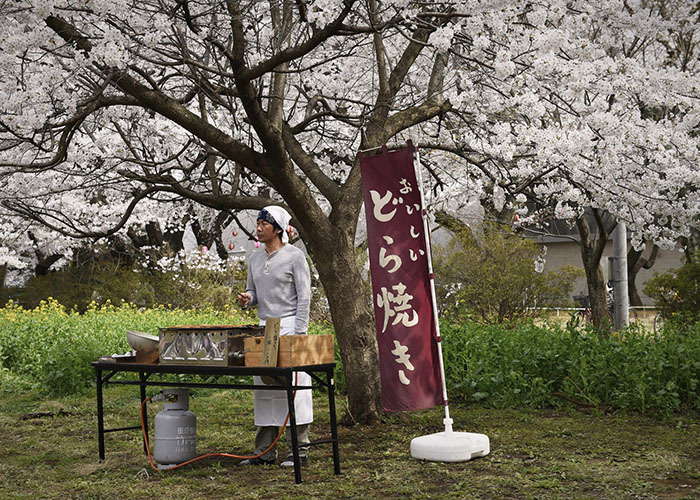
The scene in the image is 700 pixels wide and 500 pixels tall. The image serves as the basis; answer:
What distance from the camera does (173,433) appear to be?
19.6ft

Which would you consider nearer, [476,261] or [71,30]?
[71,30]

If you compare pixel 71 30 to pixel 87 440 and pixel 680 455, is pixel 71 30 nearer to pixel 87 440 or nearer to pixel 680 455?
pixel 87 440

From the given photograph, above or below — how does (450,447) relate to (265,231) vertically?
below

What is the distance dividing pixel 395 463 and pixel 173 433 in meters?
1.65

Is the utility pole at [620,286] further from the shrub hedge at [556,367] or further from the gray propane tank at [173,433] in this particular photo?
the gray propane tank at [173,433]

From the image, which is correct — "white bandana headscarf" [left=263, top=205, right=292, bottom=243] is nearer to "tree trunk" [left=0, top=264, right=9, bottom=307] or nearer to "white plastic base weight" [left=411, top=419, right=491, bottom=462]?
"white plastic base weight" [left=411, top=419, right=491, bottom=462]

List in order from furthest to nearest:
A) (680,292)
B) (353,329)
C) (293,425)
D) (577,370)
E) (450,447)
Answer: (680,292) → (577,370) → (353,329) → (450,447) → (293,425)

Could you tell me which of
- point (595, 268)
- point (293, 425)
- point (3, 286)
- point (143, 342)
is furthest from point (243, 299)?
point (3, 286)

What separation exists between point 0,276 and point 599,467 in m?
19.9

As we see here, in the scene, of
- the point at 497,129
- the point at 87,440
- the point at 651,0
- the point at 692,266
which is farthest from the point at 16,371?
the point at 651,0

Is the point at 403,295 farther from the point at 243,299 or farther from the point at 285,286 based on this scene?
the point at 243,299

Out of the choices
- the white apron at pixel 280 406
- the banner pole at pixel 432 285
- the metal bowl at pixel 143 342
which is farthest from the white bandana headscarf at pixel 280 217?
the metal bowl at pixel 143 342

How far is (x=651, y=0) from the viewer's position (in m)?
12.5

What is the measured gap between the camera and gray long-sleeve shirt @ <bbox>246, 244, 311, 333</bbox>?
6082mm
